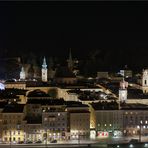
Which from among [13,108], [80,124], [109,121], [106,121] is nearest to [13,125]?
[13,108]

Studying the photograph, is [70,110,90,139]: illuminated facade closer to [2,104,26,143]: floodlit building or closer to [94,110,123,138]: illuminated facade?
[94,110,123,138]: illuminated facade

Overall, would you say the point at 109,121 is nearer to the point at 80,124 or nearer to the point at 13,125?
the point at 80,124

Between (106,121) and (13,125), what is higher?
(106,121)

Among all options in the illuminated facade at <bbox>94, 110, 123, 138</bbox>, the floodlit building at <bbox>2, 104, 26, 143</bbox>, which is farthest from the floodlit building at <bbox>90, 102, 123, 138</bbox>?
the floodlit building at <bbox>2, 104, 26, 143</bbox>

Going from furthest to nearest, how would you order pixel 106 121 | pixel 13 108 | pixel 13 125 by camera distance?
1. pixel 106 121
2. pixel 13 108
3. pixel 13 125

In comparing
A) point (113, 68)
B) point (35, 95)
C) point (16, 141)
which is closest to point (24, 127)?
point (16, 141)

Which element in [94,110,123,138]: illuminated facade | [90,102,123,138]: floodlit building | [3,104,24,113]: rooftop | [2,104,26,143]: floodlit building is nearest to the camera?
[2,104,26,143]: floodlit building

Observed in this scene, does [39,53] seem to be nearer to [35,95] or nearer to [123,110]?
[35,95]

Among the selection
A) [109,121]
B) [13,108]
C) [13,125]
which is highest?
[13,108]

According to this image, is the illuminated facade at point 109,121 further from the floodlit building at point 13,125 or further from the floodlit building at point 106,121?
the floodlit building at point 13,125

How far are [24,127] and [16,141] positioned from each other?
589 millimetres

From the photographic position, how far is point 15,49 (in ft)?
142

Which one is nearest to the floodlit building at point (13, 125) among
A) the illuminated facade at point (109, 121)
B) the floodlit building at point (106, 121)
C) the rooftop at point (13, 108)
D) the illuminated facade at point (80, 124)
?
the rooftop at point (13, 108)

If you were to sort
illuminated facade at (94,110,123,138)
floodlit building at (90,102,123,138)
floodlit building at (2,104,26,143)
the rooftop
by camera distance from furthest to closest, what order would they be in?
illuminated facade at (94,110,123,138), floodlit building at (90,102,123,138), the rooftop, floodlit building at (2,104,26,143)
